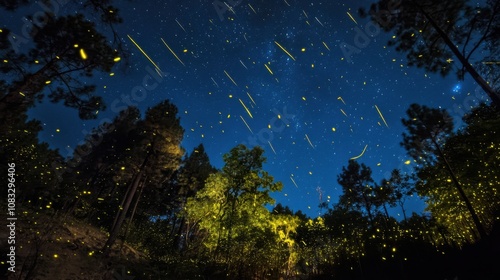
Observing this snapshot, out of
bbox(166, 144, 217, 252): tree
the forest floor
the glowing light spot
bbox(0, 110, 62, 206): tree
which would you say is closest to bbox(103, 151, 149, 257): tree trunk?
the forest floor

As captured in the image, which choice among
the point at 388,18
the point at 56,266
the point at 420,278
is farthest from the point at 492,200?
the point at 56,266

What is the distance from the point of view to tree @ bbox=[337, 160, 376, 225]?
4103 cm

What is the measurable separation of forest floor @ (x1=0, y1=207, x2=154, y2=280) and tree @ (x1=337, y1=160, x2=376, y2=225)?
36.7 m

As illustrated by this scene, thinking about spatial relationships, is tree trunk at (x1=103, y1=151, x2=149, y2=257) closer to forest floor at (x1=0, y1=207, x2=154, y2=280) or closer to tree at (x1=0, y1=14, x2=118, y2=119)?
forest floor at (x1=0, y1=207, x2=154, y2=280)

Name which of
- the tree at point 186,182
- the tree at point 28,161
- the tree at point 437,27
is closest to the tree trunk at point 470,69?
the tree at point 437,27

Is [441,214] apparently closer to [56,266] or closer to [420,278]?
[420,278]

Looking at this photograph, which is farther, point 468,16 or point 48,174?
point 48,174

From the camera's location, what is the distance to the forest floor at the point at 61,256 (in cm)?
1034

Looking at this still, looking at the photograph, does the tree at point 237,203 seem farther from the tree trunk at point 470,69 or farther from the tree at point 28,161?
the tree at point 28,161

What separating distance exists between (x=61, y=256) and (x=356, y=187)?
42907 millimetres

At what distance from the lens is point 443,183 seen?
2002 centimetres

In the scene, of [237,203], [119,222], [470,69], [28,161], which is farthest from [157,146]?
[470,69]

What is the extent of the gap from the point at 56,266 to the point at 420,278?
18.5 metres

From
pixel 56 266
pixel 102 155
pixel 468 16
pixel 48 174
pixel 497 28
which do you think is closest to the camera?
pixel 497 28
